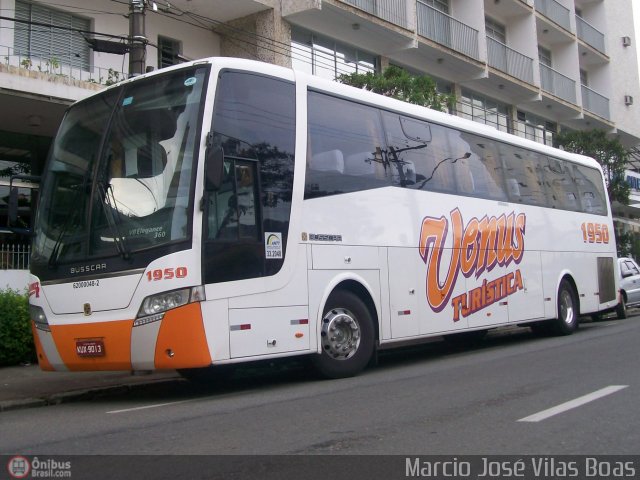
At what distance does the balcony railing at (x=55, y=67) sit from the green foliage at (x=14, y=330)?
14.9 feet

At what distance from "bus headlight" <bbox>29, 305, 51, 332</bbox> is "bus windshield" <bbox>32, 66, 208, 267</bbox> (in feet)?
1.91

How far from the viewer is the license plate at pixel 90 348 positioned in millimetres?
7586

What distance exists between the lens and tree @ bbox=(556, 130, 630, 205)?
26.7 m

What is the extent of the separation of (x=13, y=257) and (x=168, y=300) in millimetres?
7812

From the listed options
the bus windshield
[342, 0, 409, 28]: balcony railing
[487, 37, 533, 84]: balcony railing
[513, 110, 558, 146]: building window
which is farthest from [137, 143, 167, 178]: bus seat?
[513, 110, 558, 146]: building window

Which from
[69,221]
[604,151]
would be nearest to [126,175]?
[69,221]

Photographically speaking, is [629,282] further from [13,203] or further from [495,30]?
[13,203]

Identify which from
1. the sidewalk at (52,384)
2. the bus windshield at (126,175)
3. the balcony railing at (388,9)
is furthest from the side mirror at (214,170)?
the balcony railing at (388,9)

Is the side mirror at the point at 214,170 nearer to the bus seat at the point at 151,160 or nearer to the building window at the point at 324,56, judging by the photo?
the bus seat at the point at 151,160

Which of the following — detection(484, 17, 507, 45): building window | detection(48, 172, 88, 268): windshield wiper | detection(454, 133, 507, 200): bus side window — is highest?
detection(484, 17, 507, 45): building window
